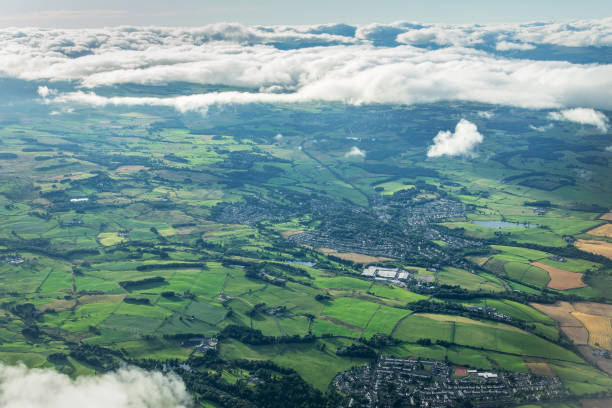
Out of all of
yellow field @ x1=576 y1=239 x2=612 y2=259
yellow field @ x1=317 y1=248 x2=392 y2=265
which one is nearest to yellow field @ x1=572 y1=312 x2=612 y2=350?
yellow field @ x1=576 y1=239 x2=612 y2=259

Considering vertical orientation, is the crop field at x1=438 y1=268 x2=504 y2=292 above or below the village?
below

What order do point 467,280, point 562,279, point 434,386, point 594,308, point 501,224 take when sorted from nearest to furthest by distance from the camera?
point 434,386 < point 594,308 < point 562,279 < point 467,280 < point 501,224

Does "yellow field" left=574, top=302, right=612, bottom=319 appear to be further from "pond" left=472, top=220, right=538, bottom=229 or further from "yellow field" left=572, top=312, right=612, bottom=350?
"pond" left=472, top=220, right=538, bottom=229

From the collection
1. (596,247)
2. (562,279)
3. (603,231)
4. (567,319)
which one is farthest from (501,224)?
(567,319)

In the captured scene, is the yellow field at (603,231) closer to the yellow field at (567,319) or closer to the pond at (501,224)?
the pond at (501,224)

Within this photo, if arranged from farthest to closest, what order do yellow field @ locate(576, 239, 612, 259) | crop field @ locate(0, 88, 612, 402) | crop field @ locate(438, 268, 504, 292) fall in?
yellow field @ locate(576, 239, 612, 259), crop field @ locate(438, 268, 504, 292), crop field @ locate(0, 88, 612, 402)

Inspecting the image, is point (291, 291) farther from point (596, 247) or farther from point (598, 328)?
point (596, 247)

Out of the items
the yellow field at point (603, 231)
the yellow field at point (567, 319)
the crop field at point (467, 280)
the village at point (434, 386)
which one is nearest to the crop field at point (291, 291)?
the yellow field at point (567, 319)
